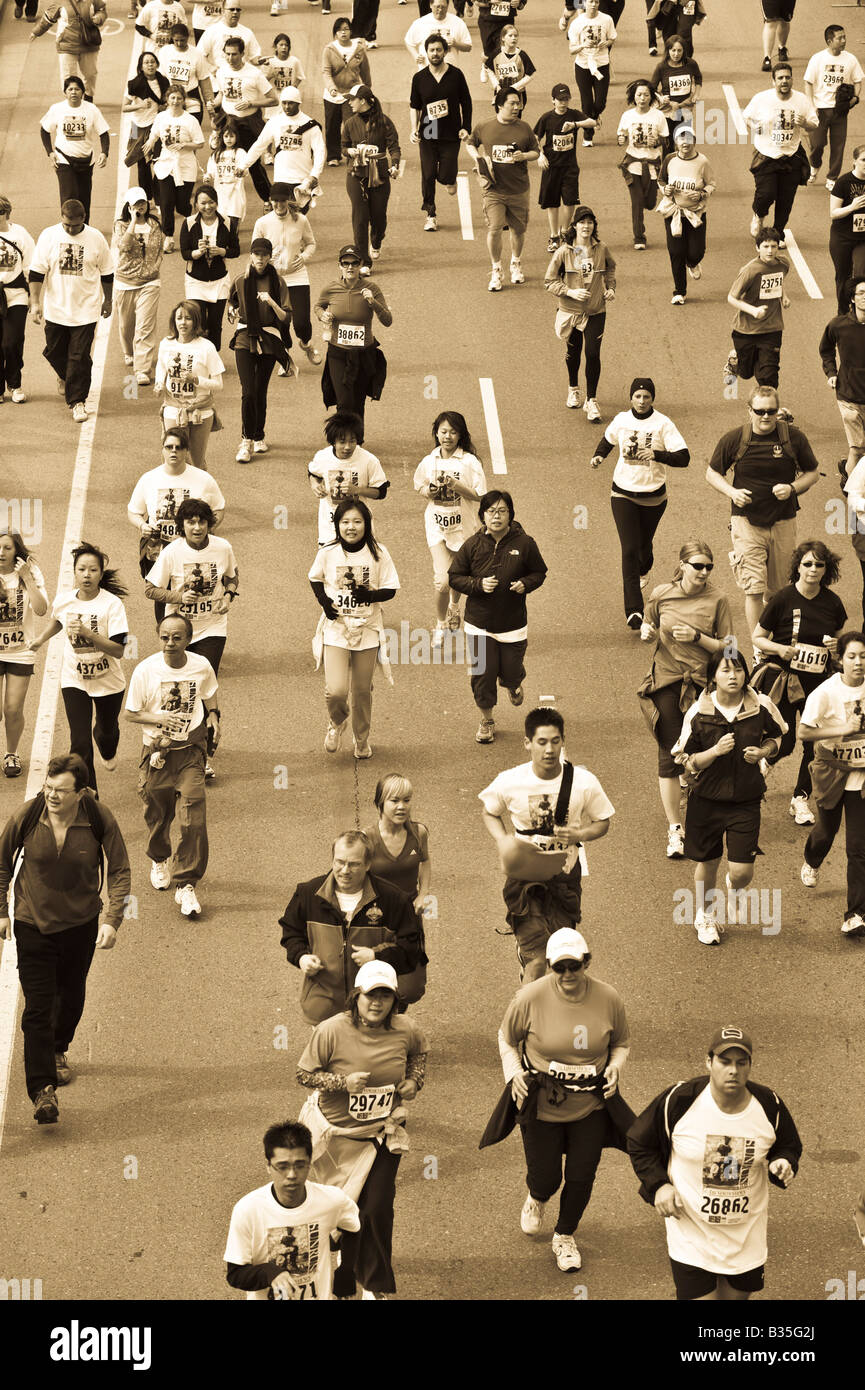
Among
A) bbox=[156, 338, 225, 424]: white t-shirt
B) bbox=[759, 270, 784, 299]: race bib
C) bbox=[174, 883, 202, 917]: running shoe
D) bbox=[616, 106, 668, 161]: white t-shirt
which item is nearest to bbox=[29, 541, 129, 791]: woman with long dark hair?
bbox=[174, 883, 202, 917]: running shoe

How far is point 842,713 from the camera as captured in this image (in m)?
12.8

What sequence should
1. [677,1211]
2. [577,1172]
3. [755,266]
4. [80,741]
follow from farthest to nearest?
[755,266] < [80,741] < [577,1172] < [677,1211]

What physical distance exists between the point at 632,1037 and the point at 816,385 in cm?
1015

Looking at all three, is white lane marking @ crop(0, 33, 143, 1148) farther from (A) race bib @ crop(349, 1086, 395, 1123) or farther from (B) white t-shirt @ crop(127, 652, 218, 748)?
(A) race bib @ crop(349, 1086, 395, 1123)

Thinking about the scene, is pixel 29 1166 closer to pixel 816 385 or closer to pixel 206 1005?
pixel 206 1005

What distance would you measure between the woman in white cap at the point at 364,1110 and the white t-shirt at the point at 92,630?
14.6 feet

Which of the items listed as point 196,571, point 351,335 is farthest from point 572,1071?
point 351,335

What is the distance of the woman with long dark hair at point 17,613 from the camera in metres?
14.1

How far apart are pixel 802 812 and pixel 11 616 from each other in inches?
214

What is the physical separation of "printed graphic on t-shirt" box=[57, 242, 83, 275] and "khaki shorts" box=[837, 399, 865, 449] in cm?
674

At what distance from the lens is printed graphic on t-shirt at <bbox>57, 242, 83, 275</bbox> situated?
62.1ft

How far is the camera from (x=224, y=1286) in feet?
34.6

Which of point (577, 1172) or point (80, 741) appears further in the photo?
point (80, 741)

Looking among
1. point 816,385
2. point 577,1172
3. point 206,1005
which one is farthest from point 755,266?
point 577,1172
